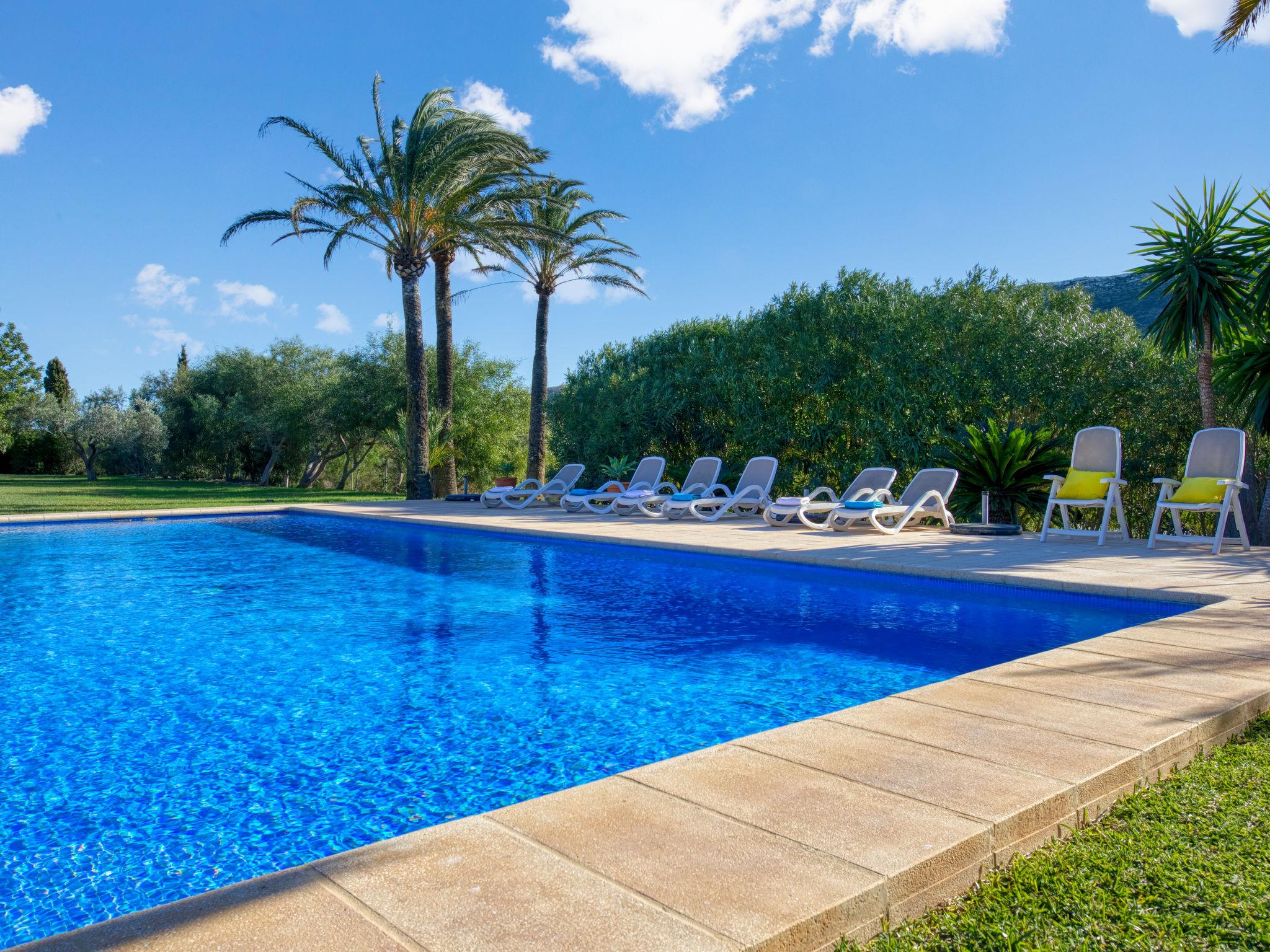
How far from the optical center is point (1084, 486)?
385 inches

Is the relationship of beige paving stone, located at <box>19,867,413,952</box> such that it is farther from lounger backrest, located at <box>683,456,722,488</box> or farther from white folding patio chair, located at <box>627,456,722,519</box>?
lounger backrest, located at <box>683,456,722,488</box>

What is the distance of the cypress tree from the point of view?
49.8m

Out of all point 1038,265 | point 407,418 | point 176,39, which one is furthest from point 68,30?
point 1038,265

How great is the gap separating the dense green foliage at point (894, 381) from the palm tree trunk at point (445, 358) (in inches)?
169

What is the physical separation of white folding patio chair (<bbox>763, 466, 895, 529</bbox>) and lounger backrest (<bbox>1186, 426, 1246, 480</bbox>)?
3.71 meters

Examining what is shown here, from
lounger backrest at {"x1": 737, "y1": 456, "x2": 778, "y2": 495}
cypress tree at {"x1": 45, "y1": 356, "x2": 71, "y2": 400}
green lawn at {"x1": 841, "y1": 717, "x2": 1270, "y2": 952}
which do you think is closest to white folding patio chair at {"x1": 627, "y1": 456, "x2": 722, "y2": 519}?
lounger backrest at {"x1": 737, "y1": 456, "x2": 778, "y2": 495}

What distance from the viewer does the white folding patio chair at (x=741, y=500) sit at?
13188mm

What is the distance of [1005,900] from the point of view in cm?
203

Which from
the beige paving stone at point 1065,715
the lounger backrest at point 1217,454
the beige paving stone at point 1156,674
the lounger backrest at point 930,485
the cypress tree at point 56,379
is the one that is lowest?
the beige paving stone at point 1065,715

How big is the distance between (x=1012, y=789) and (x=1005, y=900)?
0.49 m

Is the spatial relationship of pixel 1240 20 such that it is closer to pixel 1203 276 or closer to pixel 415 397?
pixel 1203 276

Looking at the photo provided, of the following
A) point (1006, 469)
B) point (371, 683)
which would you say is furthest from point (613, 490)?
point (371, 683)

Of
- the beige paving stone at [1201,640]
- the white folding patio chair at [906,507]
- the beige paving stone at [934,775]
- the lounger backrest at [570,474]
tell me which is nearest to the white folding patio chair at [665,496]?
the lounger backrest at [570,474]

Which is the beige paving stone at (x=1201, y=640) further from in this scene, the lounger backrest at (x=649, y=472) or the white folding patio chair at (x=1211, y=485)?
the lounger backrest at (x=649, y=472)
